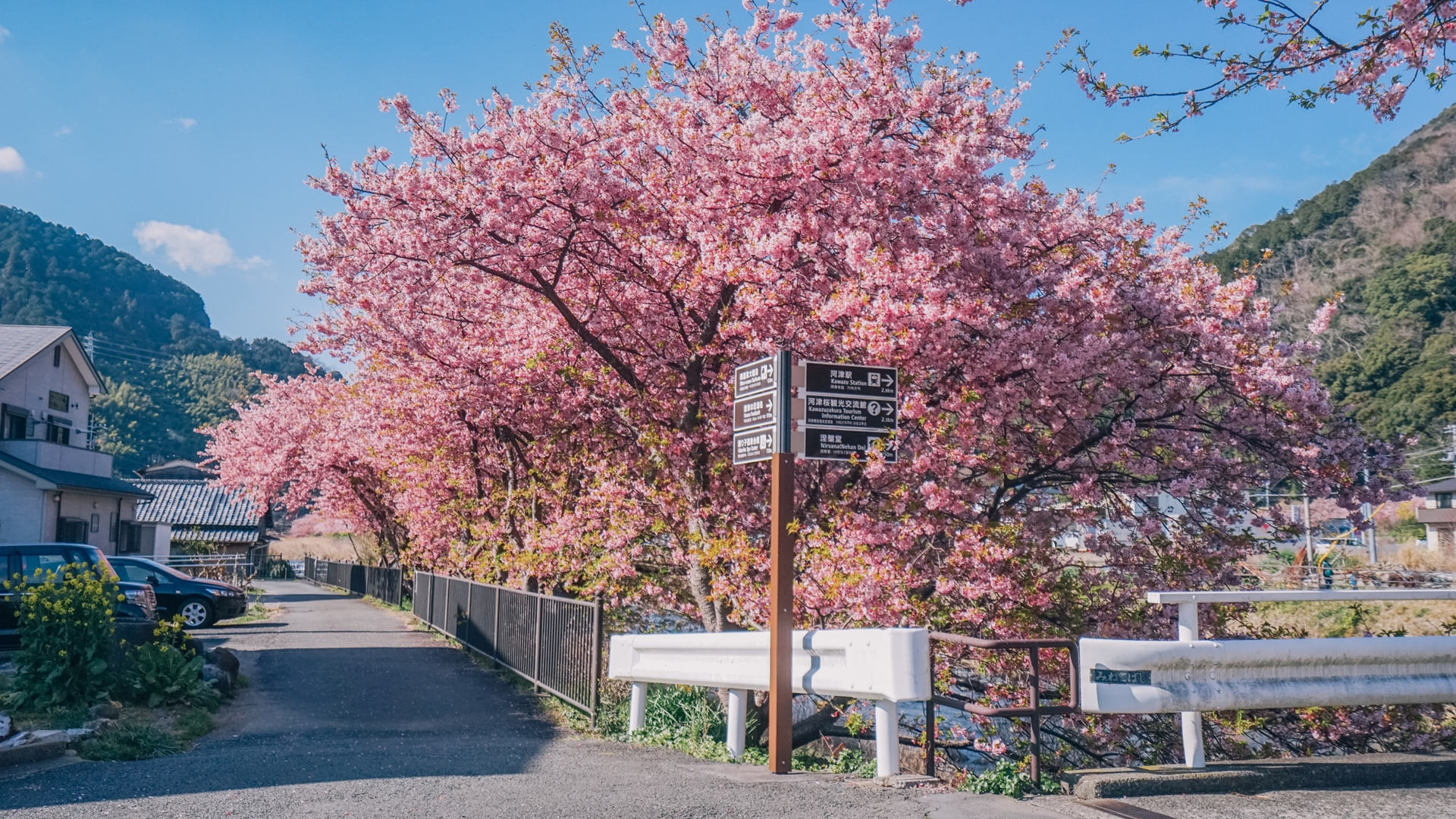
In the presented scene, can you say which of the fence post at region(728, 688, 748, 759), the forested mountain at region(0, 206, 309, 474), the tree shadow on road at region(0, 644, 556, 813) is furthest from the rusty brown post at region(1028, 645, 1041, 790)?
the forested mountain at region(0, 206, 309, 474)

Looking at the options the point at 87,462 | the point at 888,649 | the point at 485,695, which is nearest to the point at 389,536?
the point at 87,462

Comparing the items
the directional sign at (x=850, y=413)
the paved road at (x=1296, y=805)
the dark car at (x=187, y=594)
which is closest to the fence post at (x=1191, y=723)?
the paved road at (x=1296, y=805)

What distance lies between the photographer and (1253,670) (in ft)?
20.4

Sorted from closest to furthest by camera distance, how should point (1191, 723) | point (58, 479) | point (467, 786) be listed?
point (1191, 723), point (467, 786), point (58, 479)

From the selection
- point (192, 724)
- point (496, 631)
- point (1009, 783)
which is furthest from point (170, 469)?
point (1009, 783)

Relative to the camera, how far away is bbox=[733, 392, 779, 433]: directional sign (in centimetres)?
723

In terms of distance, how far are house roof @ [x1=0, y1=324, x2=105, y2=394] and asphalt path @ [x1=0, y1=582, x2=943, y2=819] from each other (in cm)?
2179

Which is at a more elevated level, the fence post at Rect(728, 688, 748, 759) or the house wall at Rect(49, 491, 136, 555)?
the house wall at Rect(49, 491, 136, 555)

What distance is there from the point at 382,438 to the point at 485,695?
6.45 metres

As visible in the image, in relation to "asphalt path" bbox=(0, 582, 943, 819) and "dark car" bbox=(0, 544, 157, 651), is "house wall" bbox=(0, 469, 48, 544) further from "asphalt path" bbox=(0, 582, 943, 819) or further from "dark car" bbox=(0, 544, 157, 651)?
"asphalt path" bbox=(0, 582, 943, 819)

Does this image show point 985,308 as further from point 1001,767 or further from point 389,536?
point 389,536

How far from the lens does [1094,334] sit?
29.6ft

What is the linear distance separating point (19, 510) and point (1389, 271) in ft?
261

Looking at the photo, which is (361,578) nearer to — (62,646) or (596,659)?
(62,646)
